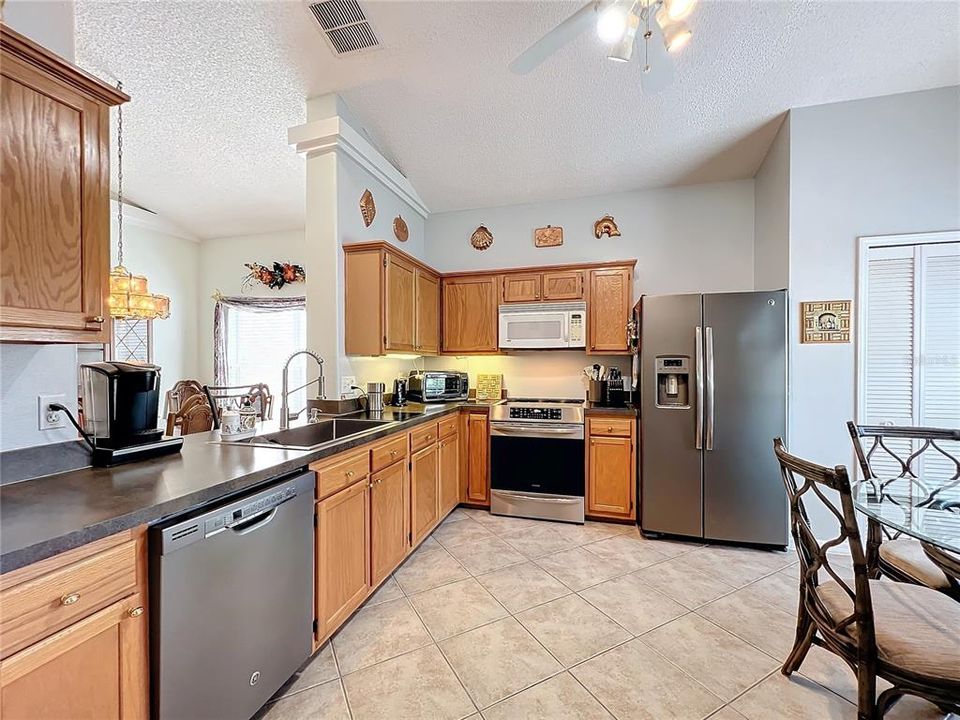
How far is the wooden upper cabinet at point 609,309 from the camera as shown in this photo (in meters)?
3.71

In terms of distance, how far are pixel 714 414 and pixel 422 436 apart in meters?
2.11

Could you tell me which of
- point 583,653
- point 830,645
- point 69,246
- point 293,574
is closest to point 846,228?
point 830,645


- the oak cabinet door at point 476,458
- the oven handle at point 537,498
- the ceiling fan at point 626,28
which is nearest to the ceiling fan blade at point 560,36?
the ceiling fan at point 626,28

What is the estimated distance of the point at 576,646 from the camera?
193 cm

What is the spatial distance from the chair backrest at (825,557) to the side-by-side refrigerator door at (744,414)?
Answer: 135 centimetres

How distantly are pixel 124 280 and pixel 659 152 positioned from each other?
14.8 ft

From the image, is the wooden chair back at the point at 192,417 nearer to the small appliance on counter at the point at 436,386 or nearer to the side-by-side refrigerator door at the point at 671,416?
the small appliance on counter at the point at 436,386

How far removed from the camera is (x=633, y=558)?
2.80 m

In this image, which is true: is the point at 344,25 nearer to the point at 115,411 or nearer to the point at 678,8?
the point at 678,8

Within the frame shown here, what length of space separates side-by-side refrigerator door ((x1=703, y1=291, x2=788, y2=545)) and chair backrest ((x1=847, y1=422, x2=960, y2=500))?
545mm

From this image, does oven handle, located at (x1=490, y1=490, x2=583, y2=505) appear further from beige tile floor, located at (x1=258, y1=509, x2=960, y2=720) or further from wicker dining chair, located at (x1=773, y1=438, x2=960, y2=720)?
wicker dining chair, located at (x1=773, y1=438, x2=960, y2=720)

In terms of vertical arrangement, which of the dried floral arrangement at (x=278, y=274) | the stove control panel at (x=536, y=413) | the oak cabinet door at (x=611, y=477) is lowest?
the oak cabinet door at (x=611, y=477)

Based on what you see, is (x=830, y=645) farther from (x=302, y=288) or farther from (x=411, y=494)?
(x=302, y=288)

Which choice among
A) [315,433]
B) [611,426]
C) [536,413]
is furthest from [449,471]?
[611,426]
